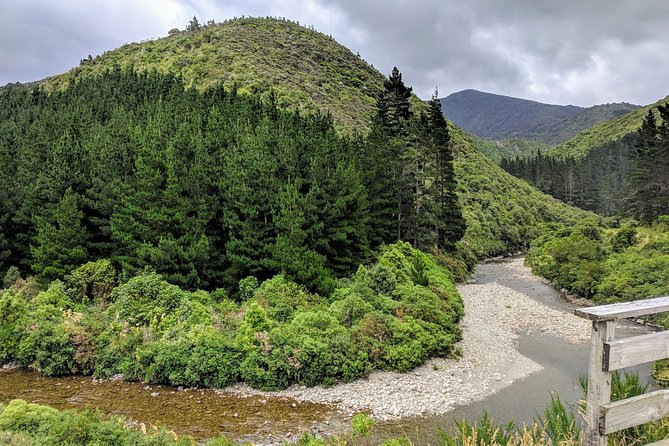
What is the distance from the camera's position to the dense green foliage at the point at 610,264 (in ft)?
94.7

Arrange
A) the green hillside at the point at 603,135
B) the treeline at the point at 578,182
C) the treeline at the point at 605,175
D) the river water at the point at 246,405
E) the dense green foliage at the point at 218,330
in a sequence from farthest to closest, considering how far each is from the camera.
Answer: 1. the green hillside at the point at 603,135
2. the treeline at the point at 578,182
3. the treeline at the point at 605,175
4. the dense green foliage at the point at 218,330
5. the river water at the point at 246,405

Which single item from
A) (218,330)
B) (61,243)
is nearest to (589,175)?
(218,330)

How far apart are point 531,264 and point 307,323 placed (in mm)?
37857

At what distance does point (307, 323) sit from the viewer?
68.6 ft

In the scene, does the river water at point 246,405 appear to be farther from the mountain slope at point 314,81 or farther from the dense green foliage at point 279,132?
the mountain slope at point 314,81

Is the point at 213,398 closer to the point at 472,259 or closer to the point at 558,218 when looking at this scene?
the point at 472,259

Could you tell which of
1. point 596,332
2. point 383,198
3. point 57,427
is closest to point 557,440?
point 596,332

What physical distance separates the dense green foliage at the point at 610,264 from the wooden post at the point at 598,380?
2695 centimetres

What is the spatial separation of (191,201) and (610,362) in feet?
82.8

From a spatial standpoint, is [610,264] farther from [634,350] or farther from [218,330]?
[634,350]

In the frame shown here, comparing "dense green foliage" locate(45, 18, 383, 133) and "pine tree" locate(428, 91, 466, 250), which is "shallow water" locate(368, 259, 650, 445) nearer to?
"pine tree" locate(428, 91, 466, 250)

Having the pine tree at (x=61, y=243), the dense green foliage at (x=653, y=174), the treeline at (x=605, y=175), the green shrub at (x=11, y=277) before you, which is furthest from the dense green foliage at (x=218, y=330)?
the treeline at (x=605, y=175)

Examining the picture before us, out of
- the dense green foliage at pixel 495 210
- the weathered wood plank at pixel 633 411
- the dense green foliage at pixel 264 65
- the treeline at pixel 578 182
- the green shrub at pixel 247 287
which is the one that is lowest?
the green shrub at pixel 247 287

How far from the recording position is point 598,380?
439cm
